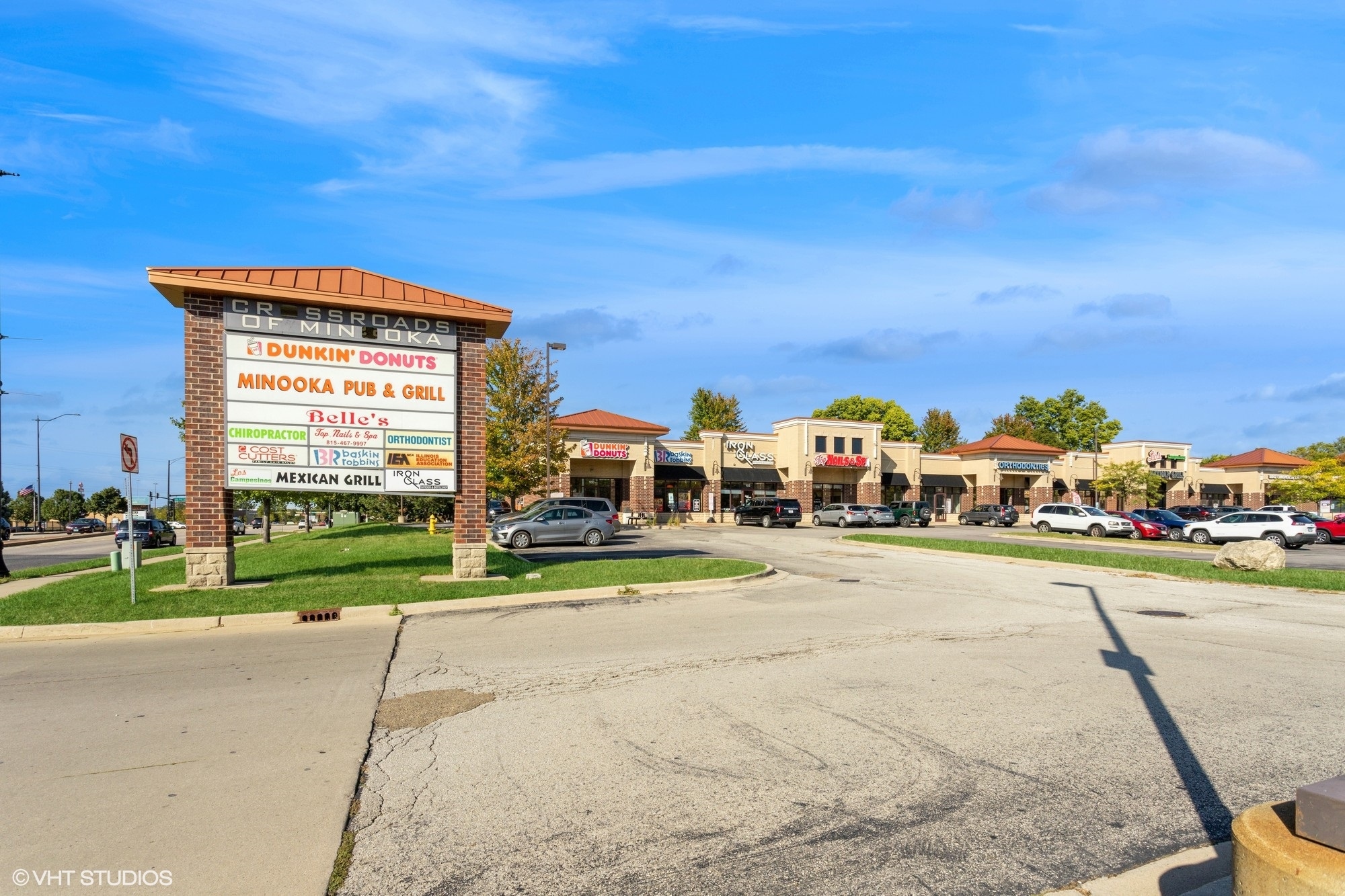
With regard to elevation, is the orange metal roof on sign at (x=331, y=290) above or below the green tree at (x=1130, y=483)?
above

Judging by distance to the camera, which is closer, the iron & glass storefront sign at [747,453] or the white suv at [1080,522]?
the white suv at [1080,522]

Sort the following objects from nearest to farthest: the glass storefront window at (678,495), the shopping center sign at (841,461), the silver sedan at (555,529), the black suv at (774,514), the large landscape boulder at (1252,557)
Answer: the large landscape boulder at (1252,557) < the silver sedan at (555,529) < the black suv at (774,514) < the glass storefront window at (678,495) < the shopping center sign at (841,461)

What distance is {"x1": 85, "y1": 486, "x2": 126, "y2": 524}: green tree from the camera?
98.5 m

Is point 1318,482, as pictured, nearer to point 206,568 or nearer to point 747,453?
point 747,453

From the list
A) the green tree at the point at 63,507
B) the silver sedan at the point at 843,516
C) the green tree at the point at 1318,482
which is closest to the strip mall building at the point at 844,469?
the green tree at the point at 1318,482

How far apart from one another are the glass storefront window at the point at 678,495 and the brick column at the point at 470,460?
39.1 m

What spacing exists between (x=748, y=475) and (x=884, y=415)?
4044 centimetres

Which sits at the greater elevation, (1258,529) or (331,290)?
(331,290)

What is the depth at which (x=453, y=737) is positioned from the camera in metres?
6.31

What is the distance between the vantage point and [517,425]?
140ft

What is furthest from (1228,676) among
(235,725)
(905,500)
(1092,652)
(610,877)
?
(905,500)

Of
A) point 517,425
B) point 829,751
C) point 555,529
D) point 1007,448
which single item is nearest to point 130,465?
point 829,751

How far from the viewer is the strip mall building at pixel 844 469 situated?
174ft

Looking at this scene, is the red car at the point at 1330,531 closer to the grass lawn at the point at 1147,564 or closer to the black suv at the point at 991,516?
the grass lawn at the point at 1147,564
